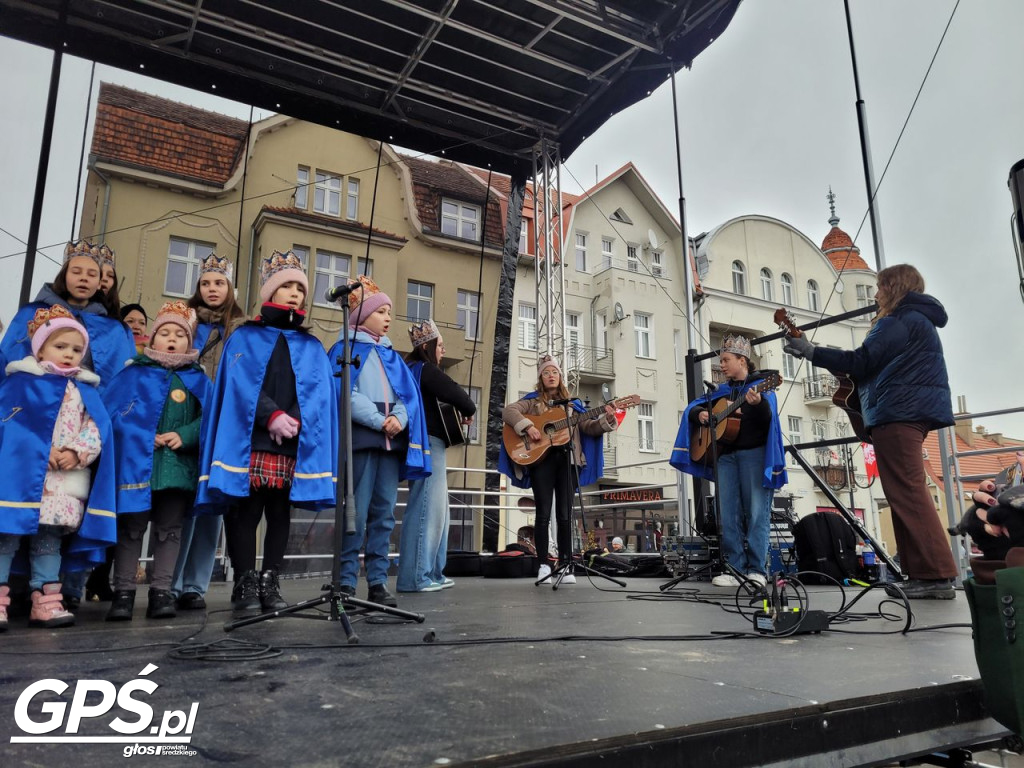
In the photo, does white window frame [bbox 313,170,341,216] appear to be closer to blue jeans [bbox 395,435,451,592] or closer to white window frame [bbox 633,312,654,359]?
blue jeans [bbox 395,435,451,592]

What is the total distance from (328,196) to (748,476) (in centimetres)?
662

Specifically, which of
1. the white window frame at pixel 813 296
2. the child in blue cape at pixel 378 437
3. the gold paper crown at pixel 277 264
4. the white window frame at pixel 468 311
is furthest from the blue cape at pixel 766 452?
the white window frame at pixel 813 296

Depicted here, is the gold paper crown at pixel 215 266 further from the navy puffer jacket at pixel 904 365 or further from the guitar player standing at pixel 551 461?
the navy puffer jacket at pixel 904 365

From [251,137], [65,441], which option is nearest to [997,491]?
[65,441]

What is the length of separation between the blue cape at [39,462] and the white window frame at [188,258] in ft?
14.9

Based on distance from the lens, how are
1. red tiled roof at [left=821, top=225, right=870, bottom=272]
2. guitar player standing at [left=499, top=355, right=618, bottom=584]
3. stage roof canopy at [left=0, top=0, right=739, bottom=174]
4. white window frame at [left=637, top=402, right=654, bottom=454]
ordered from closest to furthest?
guitar player standing at [left=499, top=355, right=618, bottom=584] → stage roof canopy at [left=0, top=0, right=739, bottom=174] → white window frame at [left=637, top=402, right=654, bottom=454] → red tiled roof at [left=821, top=225, right=870, bottom=272]

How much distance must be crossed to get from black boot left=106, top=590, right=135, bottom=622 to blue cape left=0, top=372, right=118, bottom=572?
18cm

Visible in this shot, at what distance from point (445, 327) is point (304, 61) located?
392cm

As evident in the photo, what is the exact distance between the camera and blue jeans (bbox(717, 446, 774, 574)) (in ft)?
13.8

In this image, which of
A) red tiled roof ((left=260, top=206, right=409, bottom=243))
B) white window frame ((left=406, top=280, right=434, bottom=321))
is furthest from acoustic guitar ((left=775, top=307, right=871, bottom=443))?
white window frame ((left=406, top=280, right=434, bottom=321))

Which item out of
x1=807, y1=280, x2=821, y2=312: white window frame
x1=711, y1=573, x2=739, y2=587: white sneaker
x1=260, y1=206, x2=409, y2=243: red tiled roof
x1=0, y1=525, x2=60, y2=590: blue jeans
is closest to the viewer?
x1=0, y1=525, x2=60, y2=590: blue jeans

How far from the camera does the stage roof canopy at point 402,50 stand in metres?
5.73

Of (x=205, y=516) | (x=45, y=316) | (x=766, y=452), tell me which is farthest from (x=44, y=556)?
(x=766, y=452)

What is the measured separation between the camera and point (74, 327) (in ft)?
8.58
